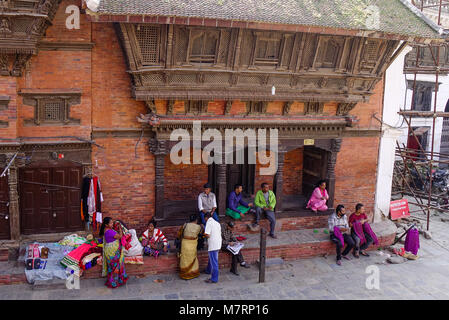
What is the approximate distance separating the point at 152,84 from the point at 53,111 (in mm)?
2446

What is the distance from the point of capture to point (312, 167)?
14305 mm

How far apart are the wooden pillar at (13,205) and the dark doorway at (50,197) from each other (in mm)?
265

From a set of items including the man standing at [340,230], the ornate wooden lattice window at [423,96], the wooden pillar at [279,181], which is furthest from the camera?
the ornate wooden lattice window at [423,96]

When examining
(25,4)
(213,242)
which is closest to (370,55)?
(213,242)

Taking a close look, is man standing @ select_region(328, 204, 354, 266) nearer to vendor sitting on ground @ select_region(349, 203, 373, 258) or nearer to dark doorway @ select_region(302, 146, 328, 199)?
vendor sitting on ground @ select_region(349, 203, 373, 258)

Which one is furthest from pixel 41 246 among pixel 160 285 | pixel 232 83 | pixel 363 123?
pixel 363 123

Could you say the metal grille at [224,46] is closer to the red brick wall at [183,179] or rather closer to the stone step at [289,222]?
the red brick wall at [183,179]

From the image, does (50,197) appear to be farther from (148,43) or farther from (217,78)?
(217,78)

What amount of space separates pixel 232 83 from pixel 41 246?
6.19 meters

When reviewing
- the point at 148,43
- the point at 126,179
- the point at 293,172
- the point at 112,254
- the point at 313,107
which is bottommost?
the point at 112,254

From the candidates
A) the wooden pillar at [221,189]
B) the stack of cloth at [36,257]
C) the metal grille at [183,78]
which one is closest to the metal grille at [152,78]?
the metal grille at [183,78]

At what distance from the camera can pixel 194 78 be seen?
11.0m

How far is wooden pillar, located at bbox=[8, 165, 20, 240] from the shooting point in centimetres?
1012

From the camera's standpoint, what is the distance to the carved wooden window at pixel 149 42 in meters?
10.1
